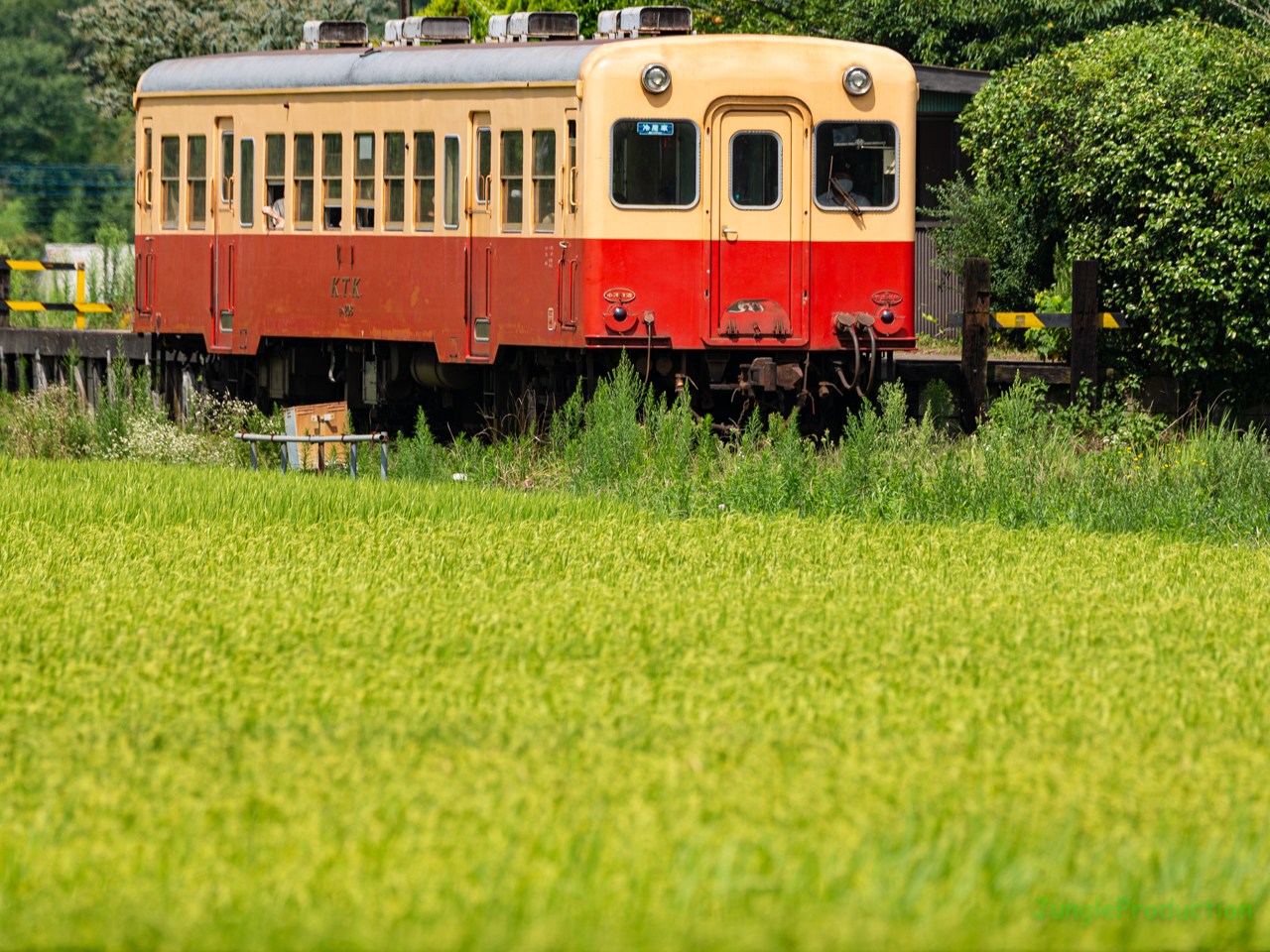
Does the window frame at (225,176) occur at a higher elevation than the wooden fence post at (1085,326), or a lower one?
higher

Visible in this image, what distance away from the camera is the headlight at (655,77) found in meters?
16.0

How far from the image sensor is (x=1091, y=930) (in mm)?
4344

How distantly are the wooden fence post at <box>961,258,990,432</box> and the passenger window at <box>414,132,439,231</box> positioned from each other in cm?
483

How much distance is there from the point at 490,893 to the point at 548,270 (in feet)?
40.8

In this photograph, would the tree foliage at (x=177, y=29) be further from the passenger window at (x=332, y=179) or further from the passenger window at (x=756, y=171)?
the passenger window at (x=756, y=171)

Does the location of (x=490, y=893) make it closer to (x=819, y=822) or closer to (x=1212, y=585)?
(x=819, y=822)

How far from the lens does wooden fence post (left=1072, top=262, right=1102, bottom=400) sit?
16.0 m

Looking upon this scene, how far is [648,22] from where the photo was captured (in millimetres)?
16938

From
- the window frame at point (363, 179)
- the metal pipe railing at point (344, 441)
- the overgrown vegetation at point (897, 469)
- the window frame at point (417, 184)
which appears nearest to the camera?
the overgrown vegetation at point (897, 469)

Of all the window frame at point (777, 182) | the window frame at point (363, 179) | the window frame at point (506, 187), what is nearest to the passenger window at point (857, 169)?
the window frame at point (777, 182)

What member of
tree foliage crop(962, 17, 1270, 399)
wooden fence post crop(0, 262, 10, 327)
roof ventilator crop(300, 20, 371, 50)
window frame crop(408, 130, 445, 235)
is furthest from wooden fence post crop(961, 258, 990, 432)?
wooden fence post crop(0, 262, 10, 327)

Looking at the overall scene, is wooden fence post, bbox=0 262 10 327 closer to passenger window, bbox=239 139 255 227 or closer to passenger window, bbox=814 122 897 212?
passenger window, bbox=239 139 255 227

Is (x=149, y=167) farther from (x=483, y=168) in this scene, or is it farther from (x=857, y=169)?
(x=857, y=169)

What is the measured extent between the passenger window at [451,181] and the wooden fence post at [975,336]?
458 cm
